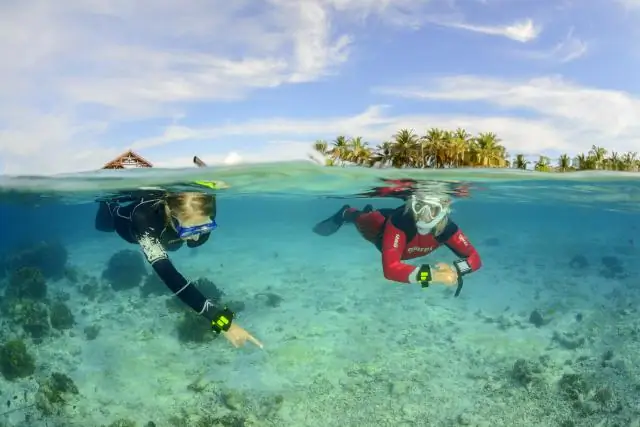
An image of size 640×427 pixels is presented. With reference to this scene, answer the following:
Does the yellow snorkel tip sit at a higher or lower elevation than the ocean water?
higher

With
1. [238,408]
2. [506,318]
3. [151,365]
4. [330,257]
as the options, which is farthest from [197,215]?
[330,257]

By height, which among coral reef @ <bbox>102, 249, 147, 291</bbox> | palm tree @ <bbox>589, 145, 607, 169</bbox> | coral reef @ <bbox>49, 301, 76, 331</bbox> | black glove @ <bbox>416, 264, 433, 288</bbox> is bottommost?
coral reef @ <bbox>49, 301, 76, 331</bbox>

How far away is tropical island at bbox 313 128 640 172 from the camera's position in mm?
13656

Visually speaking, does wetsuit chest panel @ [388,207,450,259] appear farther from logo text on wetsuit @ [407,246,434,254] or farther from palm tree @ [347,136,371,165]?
palm tree @ [347,136,371,165]

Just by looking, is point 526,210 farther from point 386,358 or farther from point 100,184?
point 100,184

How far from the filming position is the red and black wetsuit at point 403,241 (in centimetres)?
964

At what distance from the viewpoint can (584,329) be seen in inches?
620

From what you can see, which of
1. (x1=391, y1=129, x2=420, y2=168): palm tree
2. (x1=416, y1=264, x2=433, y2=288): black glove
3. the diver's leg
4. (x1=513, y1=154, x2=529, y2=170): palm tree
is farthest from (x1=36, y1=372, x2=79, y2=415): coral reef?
(x1=513, y1=154, x2=529, y2=170): palm tree

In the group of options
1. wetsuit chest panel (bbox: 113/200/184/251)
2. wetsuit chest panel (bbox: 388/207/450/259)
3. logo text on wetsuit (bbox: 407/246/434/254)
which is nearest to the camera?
wetsuit chest panel (bbox: 113/200/184/251)

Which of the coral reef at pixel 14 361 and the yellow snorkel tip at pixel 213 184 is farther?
the yellow snorkel tip at pixel 213 184

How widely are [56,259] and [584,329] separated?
17671mm

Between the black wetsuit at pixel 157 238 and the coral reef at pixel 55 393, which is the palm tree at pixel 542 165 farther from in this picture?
the coral reef at pixel 55 393

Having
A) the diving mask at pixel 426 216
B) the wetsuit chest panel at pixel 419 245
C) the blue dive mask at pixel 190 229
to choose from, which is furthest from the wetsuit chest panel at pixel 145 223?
the diving mask at pixel 426 216

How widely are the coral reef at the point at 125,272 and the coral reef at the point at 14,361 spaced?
4.92 m
